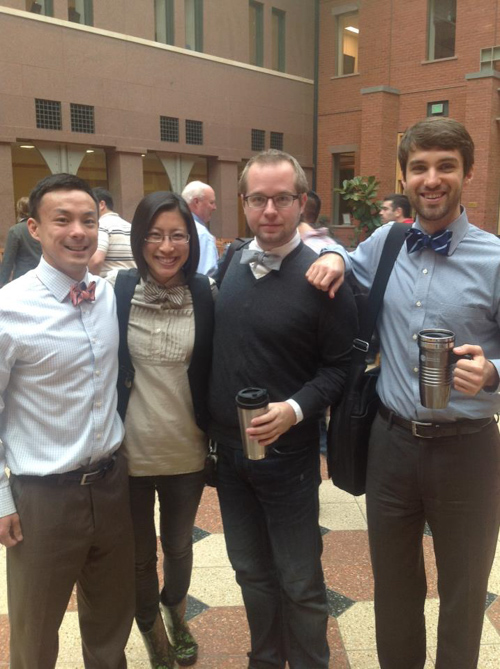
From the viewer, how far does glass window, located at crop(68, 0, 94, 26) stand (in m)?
14.2

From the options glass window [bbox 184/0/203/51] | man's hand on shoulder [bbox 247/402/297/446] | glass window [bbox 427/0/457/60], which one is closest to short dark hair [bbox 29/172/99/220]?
man's hand on shoulder [bbox 247/402/297/446]

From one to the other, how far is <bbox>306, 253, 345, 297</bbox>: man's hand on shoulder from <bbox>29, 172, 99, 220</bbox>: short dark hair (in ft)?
2.64

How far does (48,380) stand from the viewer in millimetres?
1870

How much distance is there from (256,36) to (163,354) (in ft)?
60.5

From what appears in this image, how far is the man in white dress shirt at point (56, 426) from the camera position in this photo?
6.13ft

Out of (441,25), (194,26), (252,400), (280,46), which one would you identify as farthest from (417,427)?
(441,25)

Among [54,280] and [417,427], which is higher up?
[54,280]

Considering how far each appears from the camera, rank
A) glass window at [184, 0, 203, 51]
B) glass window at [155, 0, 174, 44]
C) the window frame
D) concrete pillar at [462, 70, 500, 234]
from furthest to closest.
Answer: the window frame, glass window at [184, 0, 203, 51], concrete pillar at [462, 70, 500, 234], glass window at [155, 0, 174, 44]

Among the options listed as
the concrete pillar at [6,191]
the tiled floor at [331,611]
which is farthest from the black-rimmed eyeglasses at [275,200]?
the concrete pillar at [6,191]

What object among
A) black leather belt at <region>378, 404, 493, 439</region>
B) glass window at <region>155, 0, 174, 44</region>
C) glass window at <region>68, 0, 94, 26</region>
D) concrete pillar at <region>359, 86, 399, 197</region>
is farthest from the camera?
concrete pillar at <region>359, 86, 399, 197</region>

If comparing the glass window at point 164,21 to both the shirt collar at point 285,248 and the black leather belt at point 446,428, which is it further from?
the black leather belt at point 446,428

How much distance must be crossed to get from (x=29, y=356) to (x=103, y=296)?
359 mm

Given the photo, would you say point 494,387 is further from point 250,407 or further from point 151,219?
point 151,219

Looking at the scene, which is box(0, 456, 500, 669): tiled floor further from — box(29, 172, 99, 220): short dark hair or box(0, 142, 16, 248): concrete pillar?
box(0, 142, 16, 248): concrete pillar
